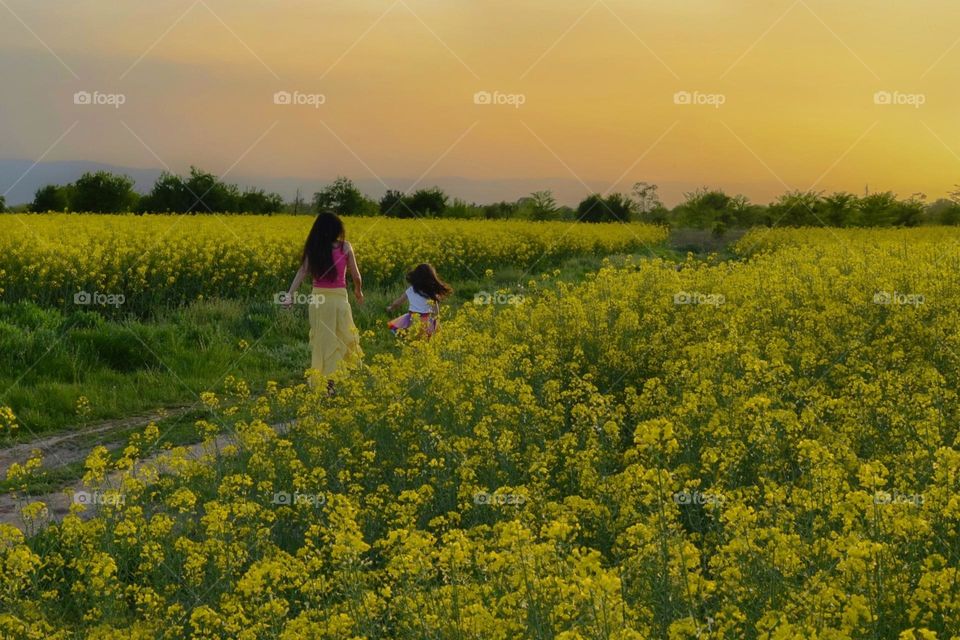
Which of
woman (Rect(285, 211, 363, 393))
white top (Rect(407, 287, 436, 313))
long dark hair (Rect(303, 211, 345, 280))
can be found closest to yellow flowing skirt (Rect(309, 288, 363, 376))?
woman (Rect(285, 211, 363, 393))

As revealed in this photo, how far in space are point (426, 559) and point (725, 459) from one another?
232 cm

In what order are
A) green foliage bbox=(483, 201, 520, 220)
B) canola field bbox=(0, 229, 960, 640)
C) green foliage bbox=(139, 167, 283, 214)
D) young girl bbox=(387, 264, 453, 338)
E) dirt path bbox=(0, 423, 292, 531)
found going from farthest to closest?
1. green foliage bbox=(483, 201, 520, 220)
2. green foliage bbox=(139, 167, 283, 214)
3. young girl bbox=(387, 264, 453, 338)
4. dirt path bbox=(0, 423, 292, 531)
5. canola field bbox=(0, 229, 960, 640)

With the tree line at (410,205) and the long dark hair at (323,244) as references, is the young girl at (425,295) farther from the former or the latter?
the tree line at (410,205)

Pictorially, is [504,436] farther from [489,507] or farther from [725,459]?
[725,459]

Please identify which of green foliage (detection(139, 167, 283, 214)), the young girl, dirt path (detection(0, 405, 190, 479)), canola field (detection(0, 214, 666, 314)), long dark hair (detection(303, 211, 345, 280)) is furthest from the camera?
green foliage (detection(139, 167, 283, 214))

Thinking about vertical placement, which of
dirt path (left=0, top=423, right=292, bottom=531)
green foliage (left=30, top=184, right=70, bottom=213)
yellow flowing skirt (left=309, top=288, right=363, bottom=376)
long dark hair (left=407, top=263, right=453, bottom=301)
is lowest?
dirt path (left=0, top=423, right=292, bottom=531)

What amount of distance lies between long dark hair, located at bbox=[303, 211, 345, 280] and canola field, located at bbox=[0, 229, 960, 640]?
1.44 m

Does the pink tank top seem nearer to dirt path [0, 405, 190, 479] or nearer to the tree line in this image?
dirt path [0, 405, 190, 479]

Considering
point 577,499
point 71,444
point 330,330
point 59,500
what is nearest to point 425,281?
point 330,330

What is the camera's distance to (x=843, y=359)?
9055mm

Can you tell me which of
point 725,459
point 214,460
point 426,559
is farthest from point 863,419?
point 214,460

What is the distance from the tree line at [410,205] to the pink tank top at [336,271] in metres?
31.5

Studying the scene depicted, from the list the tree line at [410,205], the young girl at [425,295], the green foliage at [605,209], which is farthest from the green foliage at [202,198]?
the young girl at [425,295]

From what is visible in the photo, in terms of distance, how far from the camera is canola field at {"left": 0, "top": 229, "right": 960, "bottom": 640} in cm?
394
